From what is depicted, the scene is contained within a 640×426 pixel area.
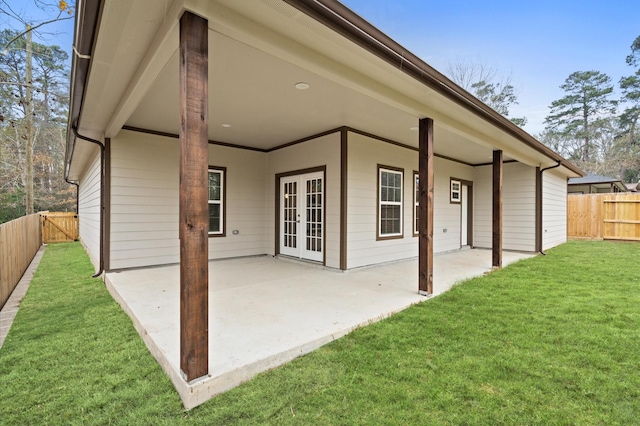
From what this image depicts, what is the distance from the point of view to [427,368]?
2.35 metres

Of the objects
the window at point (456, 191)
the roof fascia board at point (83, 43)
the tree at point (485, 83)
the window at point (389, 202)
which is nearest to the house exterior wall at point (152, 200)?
the roof fascia board at point (83, 43)

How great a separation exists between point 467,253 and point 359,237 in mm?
3884

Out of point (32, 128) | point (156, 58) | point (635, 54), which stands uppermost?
point (635, 54)

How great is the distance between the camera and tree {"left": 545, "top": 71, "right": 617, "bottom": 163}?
22.0 m

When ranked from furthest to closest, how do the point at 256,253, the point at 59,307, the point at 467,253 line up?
1. the point at 467,253
2. the point at 256,253
3. the point at 59,307

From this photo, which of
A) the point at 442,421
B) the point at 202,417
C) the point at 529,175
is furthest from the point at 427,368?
the point at 529,175

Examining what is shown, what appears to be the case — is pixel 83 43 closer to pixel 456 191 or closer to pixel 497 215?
pixel 497 215

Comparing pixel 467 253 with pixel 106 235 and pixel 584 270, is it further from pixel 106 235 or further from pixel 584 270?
pixel 106 235

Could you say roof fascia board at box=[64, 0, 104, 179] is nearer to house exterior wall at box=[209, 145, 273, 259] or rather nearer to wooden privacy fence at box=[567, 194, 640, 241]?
house exterior wall at box=[209, 145, 273, 259]

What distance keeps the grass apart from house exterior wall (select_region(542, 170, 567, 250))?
18.8 ft

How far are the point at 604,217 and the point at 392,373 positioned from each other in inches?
516

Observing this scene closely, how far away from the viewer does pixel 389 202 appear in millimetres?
6680

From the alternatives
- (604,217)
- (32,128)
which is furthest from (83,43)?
(604,217)

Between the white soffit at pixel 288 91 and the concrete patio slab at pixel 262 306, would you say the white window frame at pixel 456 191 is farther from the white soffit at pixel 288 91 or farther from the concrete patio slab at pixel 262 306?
the concrete patio slab at pixel 262 306
